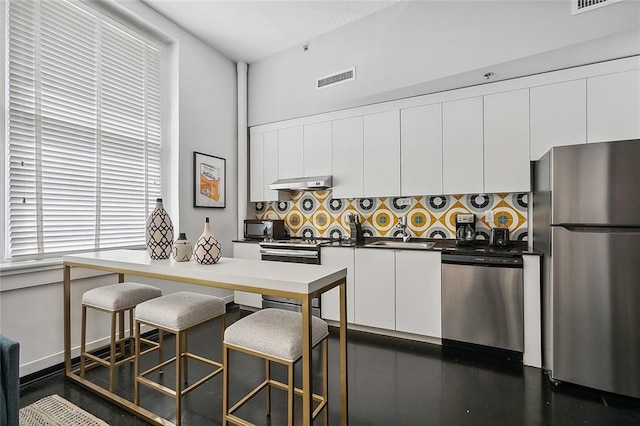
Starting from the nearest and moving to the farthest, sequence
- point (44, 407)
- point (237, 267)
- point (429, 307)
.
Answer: point (237, 267), point (44, 407), point (429, 307)

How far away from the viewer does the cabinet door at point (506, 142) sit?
9.09 feet

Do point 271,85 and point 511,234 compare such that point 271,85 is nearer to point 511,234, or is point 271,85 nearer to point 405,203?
point 405,203

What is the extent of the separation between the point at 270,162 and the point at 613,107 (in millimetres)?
3455

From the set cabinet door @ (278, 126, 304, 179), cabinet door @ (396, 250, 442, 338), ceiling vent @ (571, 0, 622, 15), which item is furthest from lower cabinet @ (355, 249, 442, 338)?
ceiling vent @ (571, 0, 622, 15)

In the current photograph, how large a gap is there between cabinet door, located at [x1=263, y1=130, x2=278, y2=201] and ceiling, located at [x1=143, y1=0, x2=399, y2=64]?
43.1 inches

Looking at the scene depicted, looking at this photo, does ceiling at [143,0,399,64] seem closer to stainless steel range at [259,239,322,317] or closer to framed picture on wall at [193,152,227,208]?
framed picture on wall at [193,152,227,208]

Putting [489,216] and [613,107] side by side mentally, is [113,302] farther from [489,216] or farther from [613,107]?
[613,107]

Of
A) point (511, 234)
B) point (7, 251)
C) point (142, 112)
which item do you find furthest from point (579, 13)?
point (7, 251)

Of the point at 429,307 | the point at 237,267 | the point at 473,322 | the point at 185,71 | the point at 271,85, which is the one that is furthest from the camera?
the point at 271,85

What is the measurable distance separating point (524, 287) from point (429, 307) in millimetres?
780

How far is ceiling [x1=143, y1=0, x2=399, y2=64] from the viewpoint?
3.05 metres

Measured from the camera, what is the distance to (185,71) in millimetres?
3486

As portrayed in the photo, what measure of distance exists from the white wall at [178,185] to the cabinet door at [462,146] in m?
2.68

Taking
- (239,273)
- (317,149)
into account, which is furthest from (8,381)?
(317,149)
